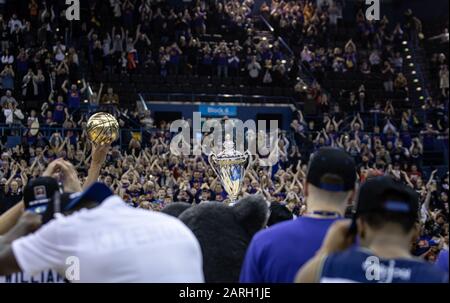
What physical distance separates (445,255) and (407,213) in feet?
2.08

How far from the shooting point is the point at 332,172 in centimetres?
379

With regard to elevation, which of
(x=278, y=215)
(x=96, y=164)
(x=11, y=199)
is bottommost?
(x=11, y=199)

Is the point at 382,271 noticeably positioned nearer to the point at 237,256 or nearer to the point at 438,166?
the point at 237,256

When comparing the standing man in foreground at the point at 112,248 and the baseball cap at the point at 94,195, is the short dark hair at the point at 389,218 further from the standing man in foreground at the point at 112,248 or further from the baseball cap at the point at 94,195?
the baseball cap at the point at 94,195

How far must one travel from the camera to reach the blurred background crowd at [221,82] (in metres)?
17.9

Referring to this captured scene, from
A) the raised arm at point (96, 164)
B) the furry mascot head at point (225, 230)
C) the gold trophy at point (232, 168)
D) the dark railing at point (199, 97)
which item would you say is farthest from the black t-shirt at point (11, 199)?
the furry mascot head at point (225, 230)

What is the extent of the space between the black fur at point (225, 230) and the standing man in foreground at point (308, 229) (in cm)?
76

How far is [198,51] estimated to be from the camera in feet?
85.1

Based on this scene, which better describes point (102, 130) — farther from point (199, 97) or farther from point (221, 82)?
point (221, 82)

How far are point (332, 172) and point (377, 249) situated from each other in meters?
0.60

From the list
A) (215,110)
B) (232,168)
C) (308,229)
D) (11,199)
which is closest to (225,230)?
(308,229)

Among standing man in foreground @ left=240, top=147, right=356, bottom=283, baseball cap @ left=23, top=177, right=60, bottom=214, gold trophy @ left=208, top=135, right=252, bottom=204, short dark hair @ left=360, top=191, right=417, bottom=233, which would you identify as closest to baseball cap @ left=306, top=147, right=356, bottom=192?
standing man in foreground @ left=240, top=147, right=356, bottom=283

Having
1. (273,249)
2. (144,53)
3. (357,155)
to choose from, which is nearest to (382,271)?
(273,249)

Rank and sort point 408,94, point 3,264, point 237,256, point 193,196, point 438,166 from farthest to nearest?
point 408,94 → point 438,166 → point 193,196 → point 237,256 → point 3,264
